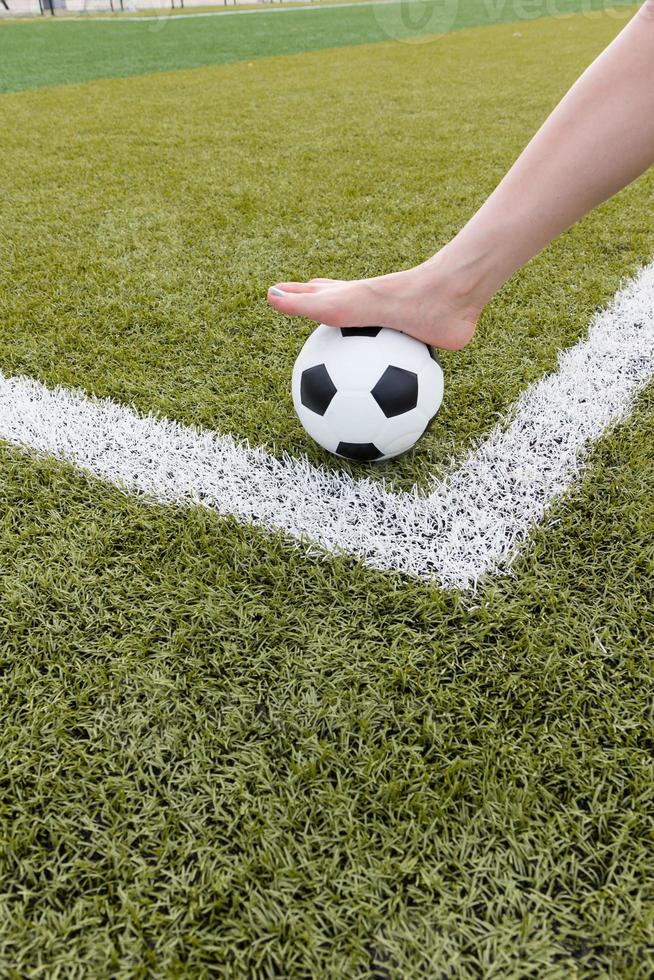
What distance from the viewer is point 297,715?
49.1 inches

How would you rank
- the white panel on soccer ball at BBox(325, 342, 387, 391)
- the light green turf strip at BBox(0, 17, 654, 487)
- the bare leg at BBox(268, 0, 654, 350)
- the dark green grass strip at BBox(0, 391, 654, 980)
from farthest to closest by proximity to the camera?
the light green turf strip at BBox(0, 17, 654, 487), the white panel on soccer ball at BBox(325, 342, 387, 391), the bare leg at BBox(268, 0, 654, 350), the dark green grass strip at BBox(0, 391, 654, 980)

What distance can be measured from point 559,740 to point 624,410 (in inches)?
46.0

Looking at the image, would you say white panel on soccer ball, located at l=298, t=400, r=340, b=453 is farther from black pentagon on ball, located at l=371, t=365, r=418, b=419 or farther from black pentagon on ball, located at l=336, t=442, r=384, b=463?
black pentagon on ball, located at l=371, t=365, r=418, b=419

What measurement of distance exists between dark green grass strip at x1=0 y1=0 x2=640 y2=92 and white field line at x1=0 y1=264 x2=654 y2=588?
739 centimetres

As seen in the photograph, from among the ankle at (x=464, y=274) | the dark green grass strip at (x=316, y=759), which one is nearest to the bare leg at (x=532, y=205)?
the ankle at (x=464, y=274)

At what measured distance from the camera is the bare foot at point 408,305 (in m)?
1.67

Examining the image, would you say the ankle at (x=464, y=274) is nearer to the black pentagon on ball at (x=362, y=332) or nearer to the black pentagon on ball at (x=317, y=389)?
the black pentagon on ball at (x=362, y=332)

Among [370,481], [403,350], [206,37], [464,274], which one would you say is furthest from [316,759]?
[206,37]

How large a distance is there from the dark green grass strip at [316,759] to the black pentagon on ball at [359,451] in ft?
1.13

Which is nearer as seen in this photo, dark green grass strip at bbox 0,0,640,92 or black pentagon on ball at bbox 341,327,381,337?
black pentagon on ball at bbox 341,327,381,337

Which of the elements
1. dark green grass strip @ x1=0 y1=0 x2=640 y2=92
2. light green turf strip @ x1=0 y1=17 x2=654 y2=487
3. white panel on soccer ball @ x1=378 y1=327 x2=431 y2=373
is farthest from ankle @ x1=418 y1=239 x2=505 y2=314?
dark green grass strip @ x1=0 y1=0 x2=640 y2=92

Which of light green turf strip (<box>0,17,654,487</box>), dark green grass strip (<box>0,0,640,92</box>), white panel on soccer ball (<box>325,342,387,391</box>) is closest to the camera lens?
white panel on soccer ball (<box>325,342,387,391</box>)

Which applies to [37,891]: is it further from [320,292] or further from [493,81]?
[493,81]

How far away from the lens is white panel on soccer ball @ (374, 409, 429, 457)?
5.59 ft
